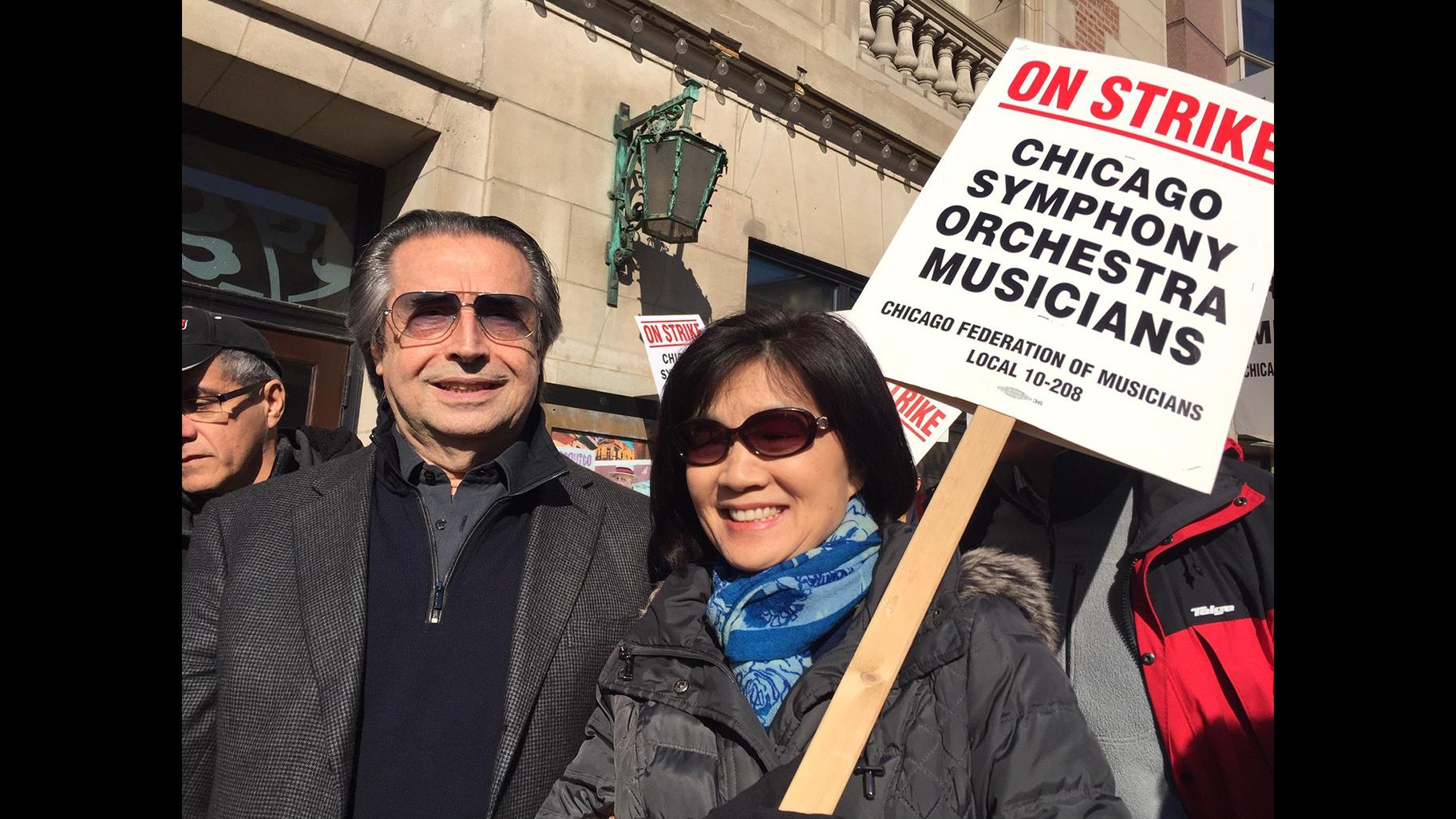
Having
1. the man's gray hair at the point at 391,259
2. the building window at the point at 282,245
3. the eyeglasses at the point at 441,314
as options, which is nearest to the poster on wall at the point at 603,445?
the building window at the point at 282,245

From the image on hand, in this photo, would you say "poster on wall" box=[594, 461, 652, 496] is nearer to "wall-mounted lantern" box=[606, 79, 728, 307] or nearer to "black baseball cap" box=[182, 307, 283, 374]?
"wall-mounted lantern" box=[606, 79, 728, 307]

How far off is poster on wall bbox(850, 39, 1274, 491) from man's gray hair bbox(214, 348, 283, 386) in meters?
1.96

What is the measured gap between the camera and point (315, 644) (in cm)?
170

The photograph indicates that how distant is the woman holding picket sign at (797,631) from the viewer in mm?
1273

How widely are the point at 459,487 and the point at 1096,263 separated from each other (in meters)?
1.39

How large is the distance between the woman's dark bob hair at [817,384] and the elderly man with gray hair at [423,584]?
0.31m

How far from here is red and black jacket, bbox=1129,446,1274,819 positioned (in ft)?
5.95

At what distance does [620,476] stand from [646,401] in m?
0.59

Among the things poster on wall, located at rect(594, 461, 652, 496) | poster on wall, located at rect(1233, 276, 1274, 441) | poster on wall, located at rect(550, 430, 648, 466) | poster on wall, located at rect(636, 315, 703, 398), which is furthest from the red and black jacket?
poster on wall, located at rect(550, 430, 648, 466)

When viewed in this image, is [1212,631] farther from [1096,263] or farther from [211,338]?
[211,338]

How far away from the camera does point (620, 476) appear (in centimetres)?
546

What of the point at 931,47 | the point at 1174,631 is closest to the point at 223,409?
the point at 1174,631
